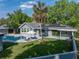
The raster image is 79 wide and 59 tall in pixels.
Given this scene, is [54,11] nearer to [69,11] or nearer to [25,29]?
[69,11]

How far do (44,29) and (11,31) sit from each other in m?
20.0

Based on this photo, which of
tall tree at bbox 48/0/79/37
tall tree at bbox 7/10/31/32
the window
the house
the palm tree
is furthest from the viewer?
tall tree at bbox 7/10/31/32

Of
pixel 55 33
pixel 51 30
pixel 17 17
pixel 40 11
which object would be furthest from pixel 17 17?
pixel 55 33

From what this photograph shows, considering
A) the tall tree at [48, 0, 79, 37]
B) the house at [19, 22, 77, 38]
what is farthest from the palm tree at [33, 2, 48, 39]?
the house at [19, 22, 77, 38]

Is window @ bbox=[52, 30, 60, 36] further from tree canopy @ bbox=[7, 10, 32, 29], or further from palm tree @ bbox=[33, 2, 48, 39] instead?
tree canopy @ bbox=[7, 10, 32, 29]

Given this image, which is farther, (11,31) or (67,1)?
(11,31)

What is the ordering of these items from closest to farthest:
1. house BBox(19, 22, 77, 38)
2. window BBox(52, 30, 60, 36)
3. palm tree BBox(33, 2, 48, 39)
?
house BBox(19, 22, 77, 38), window BBox(52, 30, 60, 36), palm tree BBox(33, 2, 48, 39)

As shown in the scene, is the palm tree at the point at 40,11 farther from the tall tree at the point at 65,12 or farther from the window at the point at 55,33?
the window at the point at 55,33

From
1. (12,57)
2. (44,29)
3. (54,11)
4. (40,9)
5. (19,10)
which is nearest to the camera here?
(12,57)

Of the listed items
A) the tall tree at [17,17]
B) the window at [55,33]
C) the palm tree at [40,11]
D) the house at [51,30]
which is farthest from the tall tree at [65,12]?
the tall tree at [17,17]

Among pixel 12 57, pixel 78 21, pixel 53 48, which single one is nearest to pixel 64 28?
pixel 78 21

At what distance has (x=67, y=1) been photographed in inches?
2886

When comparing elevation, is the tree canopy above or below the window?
above

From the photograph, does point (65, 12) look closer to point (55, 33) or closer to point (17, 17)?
point (55, 33)
